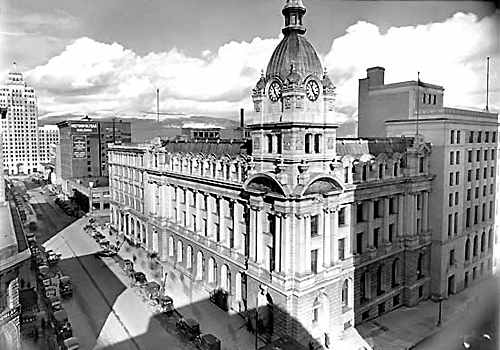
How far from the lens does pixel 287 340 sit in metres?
9.71

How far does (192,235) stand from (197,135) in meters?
6.19

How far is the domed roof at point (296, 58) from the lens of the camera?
10.4m

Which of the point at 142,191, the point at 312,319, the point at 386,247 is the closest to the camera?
the point at 312,319

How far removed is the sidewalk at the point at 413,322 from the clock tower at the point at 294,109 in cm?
453

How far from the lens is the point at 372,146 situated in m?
13.1

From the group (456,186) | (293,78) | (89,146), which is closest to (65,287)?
(293,78)

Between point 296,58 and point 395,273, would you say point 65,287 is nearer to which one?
point 296,58

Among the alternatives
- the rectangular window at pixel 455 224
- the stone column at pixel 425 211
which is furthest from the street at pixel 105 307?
the rectangular window at pixel 455 224

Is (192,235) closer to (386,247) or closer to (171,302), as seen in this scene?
(171,302)

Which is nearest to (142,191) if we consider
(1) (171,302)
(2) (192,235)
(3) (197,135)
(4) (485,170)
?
(3) (197,135)

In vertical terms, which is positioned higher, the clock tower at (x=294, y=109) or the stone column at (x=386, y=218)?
the clock tower at (x=294, y=109)

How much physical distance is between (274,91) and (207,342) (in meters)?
6.20

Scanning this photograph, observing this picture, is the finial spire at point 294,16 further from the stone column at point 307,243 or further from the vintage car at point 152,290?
the vintage car at point 152,290

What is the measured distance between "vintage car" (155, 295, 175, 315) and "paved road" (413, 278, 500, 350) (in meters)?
6.49
